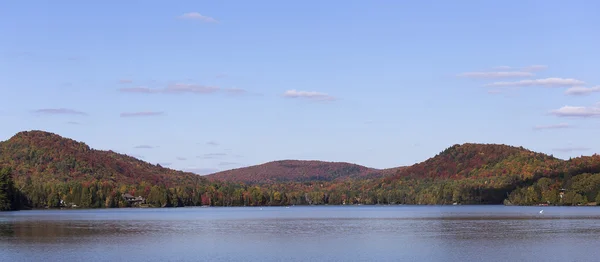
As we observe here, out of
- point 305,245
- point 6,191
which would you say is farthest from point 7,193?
point 305,245

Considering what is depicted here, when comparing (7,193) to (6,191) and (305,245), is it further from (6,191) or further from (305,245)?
(305,245)

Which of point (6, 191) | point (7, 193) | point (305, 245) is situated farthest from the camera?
point (7, 193)

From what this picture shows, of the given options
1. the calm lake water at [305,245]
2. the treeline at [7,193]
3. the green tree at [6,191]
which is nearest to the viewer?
the calm lake water at [305,245]

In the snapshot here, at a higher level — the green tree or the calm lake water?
the green tree

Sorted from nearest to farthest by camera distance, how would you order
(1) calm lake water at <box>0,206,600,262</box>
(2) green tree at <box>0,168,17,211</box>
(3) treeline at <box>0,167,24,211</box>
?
(1) calm lake water at <box>0,206,600,262</box> < (2) green tree at <box>0,168,17,211</box> < (3) treeline at <box>0,167,24,211</box>

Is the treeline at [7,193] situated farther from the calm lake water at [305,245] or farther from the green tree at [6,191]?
the calm lake water at [305,245]

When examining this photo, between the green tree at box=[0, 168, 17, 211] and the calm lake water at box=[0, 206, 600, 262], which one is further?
the green tree at box=[0, 168, 17, 211]

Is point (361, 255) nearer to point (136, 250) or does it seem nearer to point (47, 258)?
point (136, 250)

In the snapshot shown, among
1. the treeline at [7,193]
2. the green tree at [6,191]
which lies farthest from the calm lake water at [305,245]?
the treeline at [7,193]

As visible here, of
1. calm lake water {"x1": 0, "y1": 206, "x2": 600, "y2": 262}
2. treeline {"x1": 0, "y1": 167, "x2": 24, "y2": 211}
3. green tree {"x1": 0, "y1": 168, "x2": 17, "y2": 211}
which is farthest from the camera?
treeline {"x1": 0, "y1": 167, "x2": 24, "y2": 211}

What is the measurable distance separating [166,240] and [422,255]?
88.0 feet

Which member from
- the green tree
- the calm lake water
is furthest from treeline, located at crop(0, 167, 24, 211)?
the calm lake water

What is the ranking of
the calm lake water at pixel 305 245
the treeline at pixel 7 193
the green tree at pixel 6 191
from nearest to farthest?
1. the calm lake water at pixel 305 245
2. the green tree at pixel 6 191
3. the treeline at pixel 7 193

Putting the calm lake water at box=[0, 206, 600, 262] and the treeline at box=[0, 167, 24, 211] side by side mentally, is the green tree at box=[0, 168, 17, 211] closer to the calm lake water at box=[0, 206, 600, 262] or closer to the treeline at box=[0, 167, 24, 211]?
the treeline at box=[0, 167, 24, 211]
